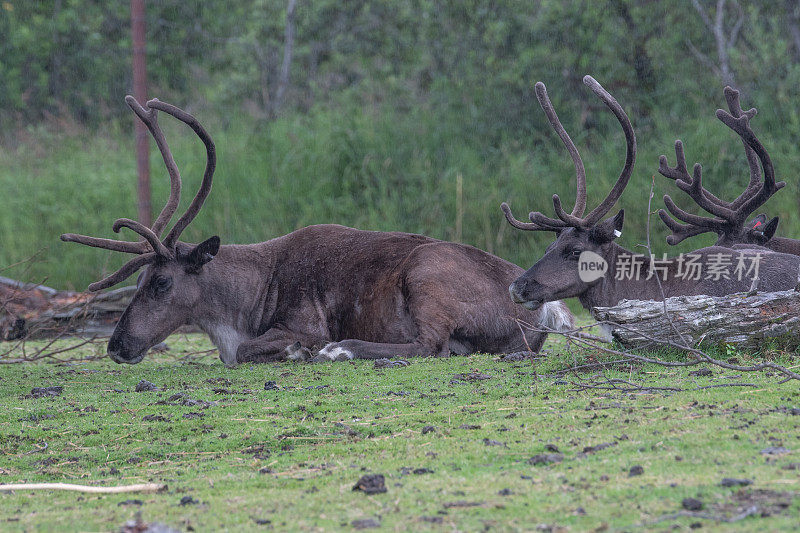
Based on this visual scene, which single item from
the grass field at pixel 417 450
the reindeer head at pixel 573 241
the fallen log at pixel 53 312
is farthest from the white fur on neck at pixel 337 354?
the fallen log at pixel 53 312

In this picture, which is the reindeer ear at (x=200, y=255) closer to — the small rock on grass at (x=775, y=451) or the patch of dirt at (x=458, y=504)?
the patch of dirt at (x=458, y=504)

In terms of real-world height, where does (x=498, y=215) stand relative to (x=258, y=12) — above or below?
below

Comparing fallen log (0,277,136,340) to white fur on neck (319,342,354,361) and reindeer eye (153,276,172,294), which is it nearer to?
reindeer eye (153,276,172,294)

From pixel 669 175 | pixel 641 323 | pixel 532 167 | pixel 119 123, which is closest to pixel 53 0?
pixel 119 123

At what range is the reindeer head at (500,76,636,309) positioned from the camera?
713 centimetres

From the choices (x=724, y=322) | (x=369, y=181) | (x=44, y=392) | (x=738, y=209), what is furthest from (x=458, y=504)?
(x=369, y=181)

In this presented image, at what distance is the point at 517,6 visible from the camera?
16.0 meters

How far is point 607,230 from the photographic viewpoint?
23.9 feet

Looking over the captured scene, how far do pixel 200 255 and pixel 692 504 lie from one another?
215 inches

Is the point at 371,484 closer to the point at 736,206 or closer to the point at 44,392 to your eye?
the point at 44,392

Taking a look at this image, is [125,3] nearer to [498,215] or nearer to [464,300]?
[498,215]

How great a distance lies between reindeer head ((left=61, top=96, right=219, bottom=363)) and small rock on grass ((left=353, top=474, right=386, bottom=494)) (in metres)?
4.38

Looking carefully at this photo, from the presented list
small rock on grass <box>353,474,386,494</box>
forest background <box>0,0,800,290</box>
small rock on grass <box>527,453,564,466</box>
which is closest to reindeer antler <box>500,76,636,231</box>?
small rock on grass <box>527,453,564,466</box>

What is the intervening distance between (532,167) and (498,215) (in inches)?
46.6
